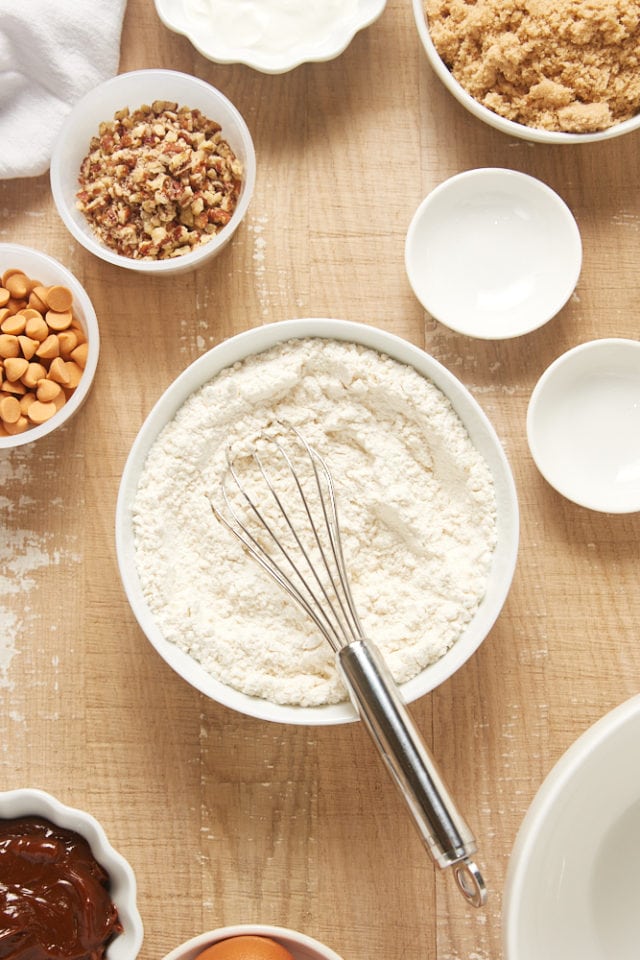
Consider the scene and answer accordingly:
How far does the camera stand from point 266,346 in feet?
2.85

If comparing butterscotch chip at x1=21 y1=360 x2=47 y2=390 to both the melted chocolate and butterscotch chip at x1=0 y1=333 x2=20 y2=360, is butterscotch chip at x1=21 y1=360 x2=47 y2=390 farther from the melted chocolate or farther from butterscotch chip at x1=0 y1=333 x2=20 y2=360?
the melted chocolate

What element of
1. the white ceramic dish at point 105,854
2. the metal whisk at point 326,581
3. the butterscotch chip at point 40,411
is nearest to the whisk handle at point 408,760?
the metal whisk at point 326,581

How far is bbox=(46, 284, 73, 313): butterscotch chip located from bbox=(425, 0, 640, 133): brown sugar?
17.2 inches

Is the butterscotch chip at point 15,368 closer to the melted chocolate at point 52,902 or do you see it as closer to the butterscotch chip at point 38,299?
the butterscotch chip at point 38,299

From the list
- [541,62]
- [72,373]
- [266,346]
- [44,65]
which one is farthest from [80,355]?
[541,62]

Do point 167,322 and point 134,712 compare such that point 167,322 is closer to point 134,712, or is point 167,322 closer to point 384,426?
point 384,426

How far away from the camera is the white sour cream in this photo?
89cm

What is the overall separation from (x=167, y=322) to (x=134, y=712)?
1.31 feet

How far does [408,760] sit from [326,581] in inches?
7.4

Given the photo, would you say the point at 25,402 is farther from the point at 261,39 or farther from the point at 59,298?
the point at 261,39

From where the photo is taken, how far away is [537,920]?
2.41ft

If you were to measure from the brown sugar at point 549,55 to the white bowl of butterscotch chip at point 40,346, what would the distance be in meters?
0.44

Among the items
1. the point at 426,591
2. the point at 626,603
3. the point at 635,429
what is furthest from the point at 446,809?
the point at 635,429

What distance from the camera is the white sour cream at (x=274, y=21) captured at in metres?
0.89
